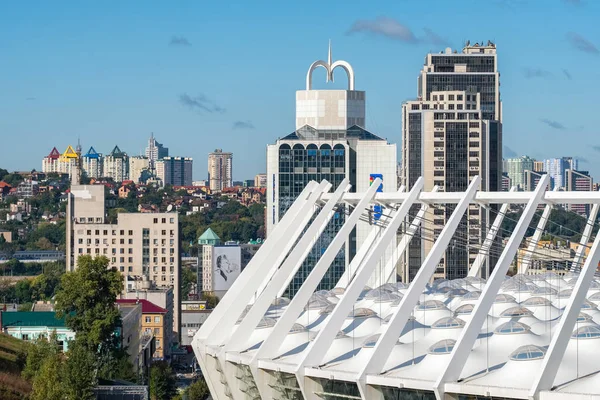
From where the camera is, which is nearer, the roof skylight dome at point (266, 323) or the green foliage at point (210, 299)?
the roof skylight dome at point (266, 323)

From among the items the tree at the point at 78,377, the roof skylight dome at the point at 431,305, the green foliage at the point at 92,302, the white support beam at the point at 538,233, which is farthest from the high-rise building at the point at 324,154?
the roof skylight dome at the point at 431,305

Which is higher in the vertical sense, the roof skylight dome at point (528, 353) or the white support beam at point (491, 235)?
the white support beam at point (491, 235)

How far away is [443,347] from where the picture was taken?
42375 millimetres

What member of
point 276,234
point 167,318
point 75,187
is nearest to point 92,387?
point 276,234

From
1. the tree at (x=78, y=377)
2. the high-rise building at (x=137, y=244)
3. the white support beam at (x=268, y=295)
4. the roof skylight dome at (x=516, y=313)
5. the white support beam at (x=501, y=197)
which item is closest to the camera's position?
the white support beam at (x=501, y=197)

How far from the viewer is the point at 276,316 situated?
177 ft

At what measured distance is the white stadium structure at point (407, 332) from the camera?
38.7 metres

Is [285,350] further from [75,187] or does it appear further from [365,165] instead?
[75,187]

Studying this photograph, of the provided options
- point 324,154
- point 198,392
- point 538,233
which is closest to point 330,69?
point 324,154

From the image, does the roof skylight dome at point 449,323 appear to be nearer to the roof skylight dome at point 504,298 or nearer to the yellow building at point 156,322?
the roof skylight dome at point 504,298

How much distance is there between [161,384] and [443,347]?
57280 millimetres

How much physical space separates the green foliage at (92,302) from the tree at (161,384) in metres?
16.8

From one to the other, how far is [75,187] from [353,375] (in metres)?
154

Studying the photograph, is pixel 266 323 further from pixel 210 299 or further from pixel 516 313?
pixel 210 299
